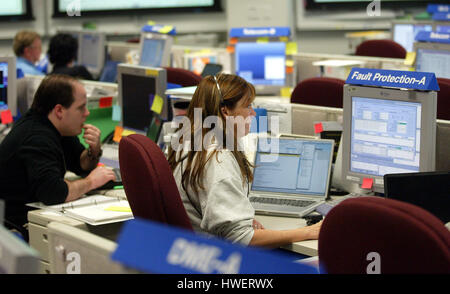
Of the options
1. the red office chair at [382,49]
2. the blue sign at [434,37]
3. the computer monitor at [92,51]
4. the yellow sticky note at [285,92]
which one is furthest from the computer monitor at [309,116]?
the computer monitor at [92,51]

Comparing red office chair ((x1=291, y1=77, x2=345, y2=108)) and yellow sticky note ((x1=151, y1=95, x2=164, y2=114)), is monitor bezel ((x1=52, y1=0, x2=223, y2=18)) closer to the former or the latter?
red office chair ((x1=291, y1=77, x2=345, y2=108))

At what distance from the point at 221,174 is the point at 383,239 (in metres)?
0.81

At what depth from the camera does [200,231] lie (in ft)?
7.36

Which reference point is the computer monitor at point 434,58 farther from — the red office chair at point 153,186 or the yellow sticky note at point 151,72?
the red office chair at point 153,186

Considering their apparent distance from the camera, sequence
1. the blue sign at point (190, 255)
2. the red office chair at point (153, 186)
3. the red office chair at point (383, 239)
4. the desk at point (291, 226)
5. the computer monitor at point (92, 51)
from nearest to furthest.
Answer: the blue sign at point (190, 255) < the red office chair at point (383, 239) < the red office chair at point (153, 186) < the desk at point (291, 226) < the computer monitor at point (92, 51)

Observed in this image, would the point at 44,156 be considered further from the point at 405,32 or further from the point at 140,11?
the point at 140,11

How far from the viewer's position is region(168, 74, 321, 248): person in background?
83.4 inches

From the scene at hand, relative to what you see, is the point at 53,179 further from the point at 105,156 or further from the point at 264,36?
the point at 264,36

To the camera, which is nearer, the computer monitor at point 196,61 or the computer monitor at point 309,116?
the computer monitor at point 309,116

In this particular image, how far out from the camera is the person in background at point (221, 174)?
6.95ft

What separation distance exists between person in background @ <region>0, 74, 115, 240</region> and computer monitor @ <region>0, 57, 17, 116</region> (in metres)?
1.16

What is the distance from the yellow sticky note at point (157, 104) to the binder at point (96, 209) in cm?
64

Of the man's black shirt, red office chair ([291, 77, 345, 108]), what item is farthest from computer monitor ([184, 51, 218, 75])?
the man's black shirt

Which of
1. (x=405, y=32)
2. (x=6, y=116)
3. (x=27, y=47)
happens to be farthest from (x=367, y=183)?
(x=405, y=32)
